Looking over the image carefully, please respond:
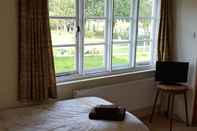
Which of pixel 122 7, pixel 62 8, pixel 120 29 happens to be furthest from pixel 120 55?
pixel 62 8

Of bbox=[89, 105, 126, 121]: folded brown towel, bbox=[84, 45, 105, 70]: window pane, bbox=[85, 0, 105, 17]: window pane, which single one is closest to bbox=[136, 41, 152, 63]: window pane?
bbox=[84, 45, 105, 70]: window pane

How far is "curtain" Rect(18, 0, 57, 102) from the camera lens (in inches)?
112

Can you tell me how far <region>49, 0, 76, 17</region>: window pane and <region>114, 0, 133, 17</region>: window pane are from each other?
0.66 meters

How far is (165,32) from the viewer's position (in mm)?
4004

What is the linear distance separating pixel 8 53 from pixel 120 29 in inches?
65.0

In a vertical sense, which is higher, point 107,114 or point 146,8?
point 146,8

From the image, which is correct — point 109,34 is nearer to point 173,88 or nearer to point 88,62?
point 88,62

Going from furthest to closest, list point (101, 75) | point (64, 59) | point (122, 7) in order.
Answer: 1. point (122, 7)
2. point (101, 75)
3. point (64, 59)

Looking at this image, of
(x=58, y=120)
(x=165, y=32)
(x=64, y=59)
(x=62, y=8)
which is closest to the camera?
(x=58, y=120)

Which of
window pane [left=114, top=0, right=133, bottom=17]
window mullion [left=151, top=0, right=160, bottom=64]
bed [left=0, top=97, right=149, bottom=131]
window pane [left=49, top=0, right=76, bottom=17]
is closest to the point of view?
bed [left=0, top=97, right=149, bottom=131]

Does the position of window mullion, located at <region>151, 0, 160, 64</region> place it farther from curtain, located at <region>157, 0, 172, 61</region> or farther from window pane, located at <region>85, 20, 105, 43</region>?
window pane, located at <region>85, 20, 105, 43</region>

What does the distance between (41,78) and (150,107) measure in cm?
192

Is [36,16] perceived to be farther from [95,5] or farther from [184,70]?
[184,70]

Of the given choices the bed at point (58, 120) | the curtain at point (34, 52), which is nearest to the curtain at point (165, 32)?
the bed at point (58, 120)
